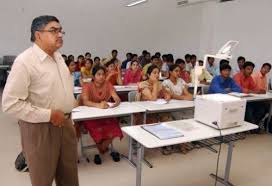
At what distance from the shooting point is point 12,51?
777 centimetres

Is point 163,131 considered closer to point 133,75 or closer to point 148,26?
point 133,75

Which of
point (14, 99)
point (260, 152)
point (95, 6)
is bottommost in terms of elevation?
point (260, 152)

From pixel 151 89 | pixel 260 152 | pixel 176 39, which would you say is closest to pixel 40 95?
pixel 151 89

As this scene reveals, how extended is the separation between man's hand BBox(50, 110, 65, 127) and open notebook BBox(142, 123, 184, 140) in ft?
2.72

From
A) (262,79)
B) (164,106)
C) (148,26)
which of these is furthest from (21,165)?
(148,26)

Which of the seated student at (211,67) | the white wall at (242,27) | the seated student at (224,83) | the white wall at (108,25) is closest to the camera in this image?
the seated student at (224,83)

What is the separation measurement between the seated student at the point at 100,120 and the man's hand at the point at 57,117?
1.50 m

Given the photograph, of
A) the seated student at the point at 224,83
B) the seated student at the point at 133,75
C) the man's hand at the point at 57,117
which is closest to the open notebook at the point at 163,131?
the man's hand at the point at 57,117

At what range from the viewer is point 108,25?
867 cm

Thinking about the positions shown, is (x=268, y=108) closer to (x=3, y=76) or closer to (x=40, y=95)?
(x=40, y=95)

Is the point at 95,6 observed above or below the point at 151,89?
above

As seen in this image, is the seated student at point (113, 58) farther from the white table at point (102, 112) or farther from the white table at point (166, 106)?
the white table at point (102, 112)

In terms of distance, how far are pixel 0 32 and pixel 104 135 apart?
18.7ft

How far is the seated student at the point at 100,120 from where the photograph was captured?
3330 millimetres
